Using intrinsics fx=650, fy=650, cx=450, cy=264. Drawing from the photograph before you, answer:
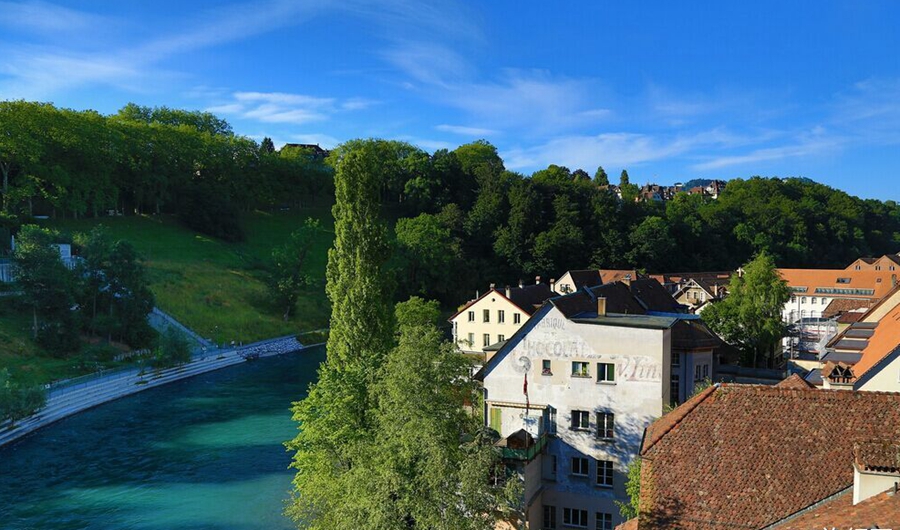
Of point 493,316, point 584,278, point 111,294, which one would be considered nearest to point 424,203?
point 584,278

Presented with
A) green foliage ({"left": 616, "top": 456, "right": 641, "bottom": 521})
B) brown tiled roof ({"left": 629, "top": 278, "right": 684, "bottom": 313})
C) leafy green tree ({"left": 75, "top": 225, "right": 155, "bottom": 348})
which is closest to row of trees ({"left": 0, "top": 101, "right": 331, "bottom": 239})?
leafy green tree ({"left": 75, "top": 225, "right": 155, "bottom": 348})

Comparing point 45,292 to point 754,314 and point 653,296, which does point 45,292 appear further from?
point 754,314

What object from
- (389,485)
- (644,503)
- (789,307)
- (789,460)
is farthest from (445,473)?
(789,307)

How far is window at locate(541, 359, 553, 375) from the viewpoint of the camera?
25.5 meters

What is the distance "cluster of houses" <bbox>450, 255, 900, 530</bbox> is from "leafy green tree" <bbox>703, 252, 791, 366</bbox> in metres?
2.49

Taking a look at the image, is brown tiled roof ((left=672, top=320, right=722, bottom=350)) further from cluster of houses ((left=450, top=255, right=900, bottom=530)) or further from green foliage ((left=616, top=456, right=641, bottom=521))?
green foliage ((left=616, top=456, right=641, bottom=521))

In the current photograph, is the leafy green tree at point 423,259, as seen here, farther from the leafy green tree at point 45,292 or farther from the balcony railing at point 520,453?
the balcony railing at point 520,453

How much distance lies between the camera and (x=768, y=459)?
38.2 feet

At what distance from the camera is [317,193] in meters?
116

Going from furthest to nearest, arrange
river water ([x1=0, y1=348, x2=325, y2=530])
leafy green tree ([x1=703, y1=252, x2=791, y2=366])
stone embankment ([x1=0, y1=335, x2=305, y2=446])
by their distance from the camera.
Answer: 1. stone embankment ([x1=0, y1=335, x2=305, y2=446])
2. leafy green tree ([x1=703, y1=252, x2=791, y2=366])
3. river water ([x1=0, y1=348, x2=325, y2=530])

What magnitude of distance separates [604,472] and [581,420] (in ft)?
6.74

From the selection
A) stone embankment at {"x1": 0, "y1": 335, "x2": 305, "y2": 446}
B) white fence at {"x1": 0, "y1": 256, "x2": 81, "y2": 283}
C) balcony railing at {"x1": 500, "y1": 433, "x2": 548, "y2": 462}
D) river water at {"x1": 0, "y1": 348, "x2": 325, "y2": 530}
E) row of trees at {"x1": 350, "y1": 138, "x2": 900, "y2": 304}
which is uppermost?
row of trees at {"x1": 350, "y1": 138, "x2": 900, "y2": 304}

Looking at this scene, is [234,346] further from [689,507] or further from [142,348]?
[689,507]

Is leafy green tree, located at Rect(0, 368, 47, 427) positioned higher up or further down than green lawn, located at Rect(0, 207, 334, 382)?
further down
